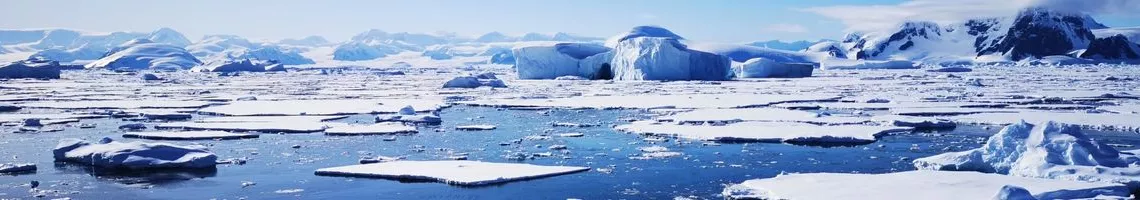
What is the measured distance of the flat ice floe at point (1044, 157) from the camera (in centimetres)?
852

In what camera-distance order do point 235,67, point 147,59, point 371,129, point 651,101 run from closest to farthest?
point 371,129, point 651,101, point 235,67, point 147,59

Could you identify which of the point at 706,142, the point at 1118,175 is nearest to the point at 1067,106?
the point at 706,142

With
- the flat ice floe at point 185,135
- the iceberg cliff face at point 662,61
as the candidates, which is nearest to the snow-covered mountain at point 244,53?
Answer: the iceberg cliff face at point 662,61

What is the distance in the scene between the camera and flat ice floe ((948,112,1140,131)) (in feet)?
45.3

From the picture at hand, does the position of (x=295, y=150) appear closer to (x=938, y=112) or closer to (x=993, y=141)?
(x=993, y=141)

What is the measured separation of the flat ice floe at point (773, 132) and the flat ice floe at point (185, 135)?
5.50 metres

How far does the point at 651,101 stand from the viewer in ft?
72.1

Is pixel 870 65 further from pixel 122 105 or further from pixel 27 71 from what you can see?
pixel 122 105

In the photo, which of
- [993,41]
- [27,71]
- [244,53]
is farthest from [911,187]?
[993,41]

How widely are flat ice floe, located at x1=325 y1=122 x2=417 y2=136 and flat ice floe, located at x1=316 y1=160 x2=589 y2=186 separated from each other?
3.91 meters

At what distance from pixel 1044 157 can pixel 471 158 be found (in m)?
5.76

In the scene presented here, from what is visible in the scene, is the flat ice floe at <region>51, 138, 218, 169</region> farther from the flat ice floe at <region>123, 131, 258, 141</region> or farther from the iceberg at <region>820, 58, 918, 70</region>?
the iceberg at <region>820, 58, 918, 70</region>

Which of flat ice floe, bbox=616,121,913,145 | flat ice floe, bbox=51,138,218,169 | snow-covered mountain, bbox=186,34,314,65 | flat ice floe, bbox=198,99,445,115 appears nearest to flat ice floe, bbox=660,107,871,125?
flat ice floe, bbox=616,121,913,145

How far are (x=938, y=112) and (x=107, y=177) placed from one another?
13.6m
